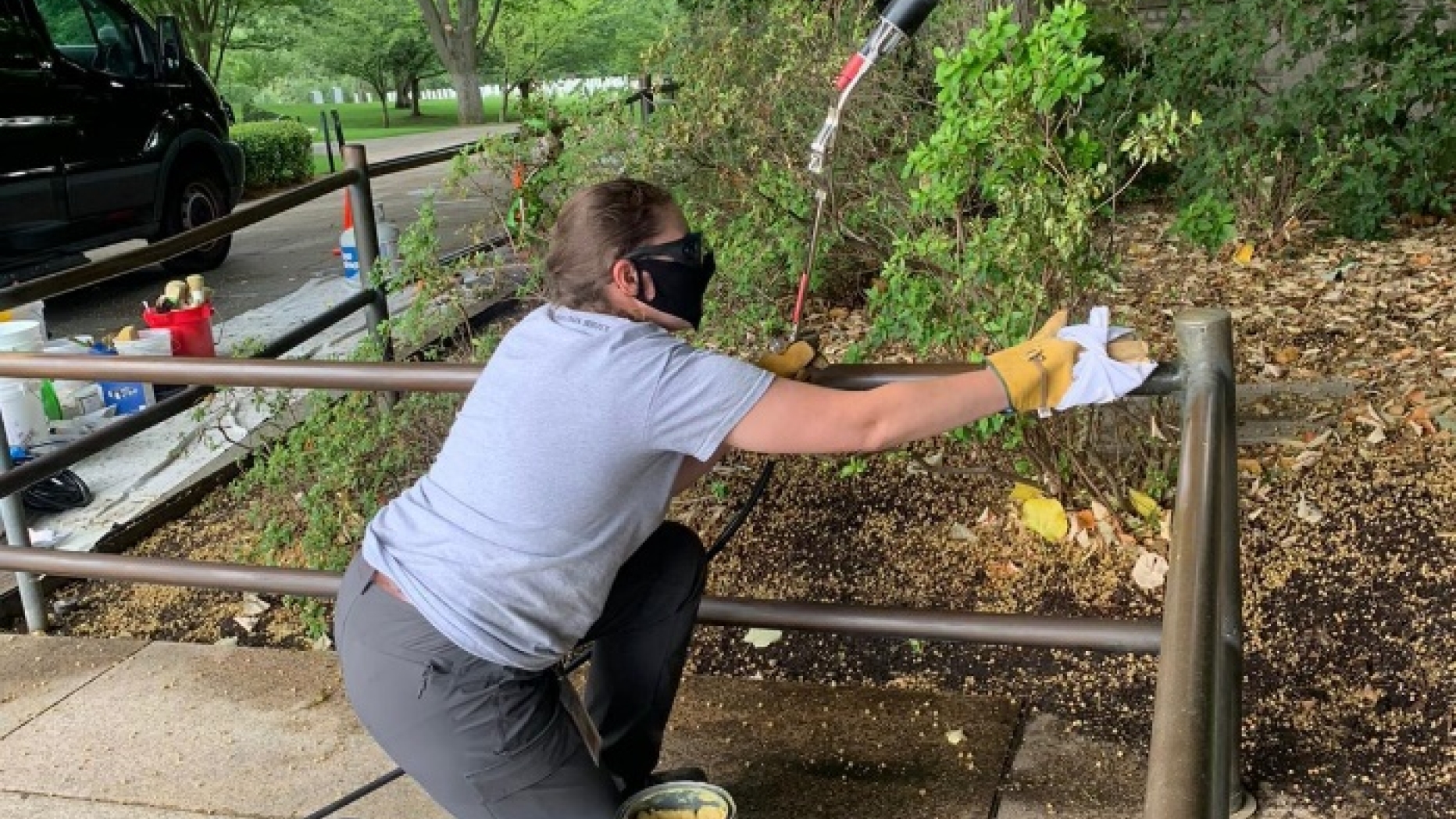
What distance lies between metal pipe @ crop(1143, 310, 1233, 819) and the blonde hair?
0.88 metres

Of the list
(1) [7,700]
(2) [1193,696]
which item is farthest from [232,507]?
(2) [1193,696]

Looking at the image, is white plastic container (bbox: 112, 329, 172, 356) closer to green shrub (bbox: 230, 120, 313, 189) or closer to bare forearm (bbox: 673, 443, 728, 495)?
bare forearm (bbox: 673, 443, 728, 495)

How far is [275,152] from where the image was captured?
18219mm

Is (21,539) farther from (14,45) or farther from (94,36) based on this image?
(94,36)

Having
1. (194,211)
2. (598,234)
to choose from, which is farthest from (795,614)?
(194,211)

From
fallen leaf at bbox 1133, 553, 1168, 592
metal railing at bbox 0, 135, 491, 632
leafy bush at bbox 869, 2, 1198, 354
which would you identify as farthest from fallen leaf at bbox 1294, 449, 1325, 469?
metal railing at bbox 0, 135, 491, 632

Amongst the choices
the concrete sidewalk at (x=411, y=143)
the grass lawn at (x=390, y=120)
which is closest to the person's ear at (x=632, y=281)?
the concrete sidewalk at (x=411, y=143)

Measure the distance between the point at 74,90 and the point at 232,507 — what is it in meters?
5.71

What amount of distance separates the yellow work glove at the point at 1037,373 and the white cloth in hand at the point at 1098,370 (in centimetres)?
1

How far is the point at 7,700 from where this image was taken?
3.49 meters

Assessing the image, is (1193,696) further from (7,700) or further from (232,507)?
(232,507)

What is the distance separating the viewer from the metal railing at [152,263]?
11.6ft

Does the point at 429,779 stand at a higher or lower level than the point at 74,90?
lower

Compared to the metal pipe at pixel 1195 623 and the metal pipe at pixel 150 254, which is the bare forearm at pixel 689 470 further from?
the metal pipe at pixel 150 254
